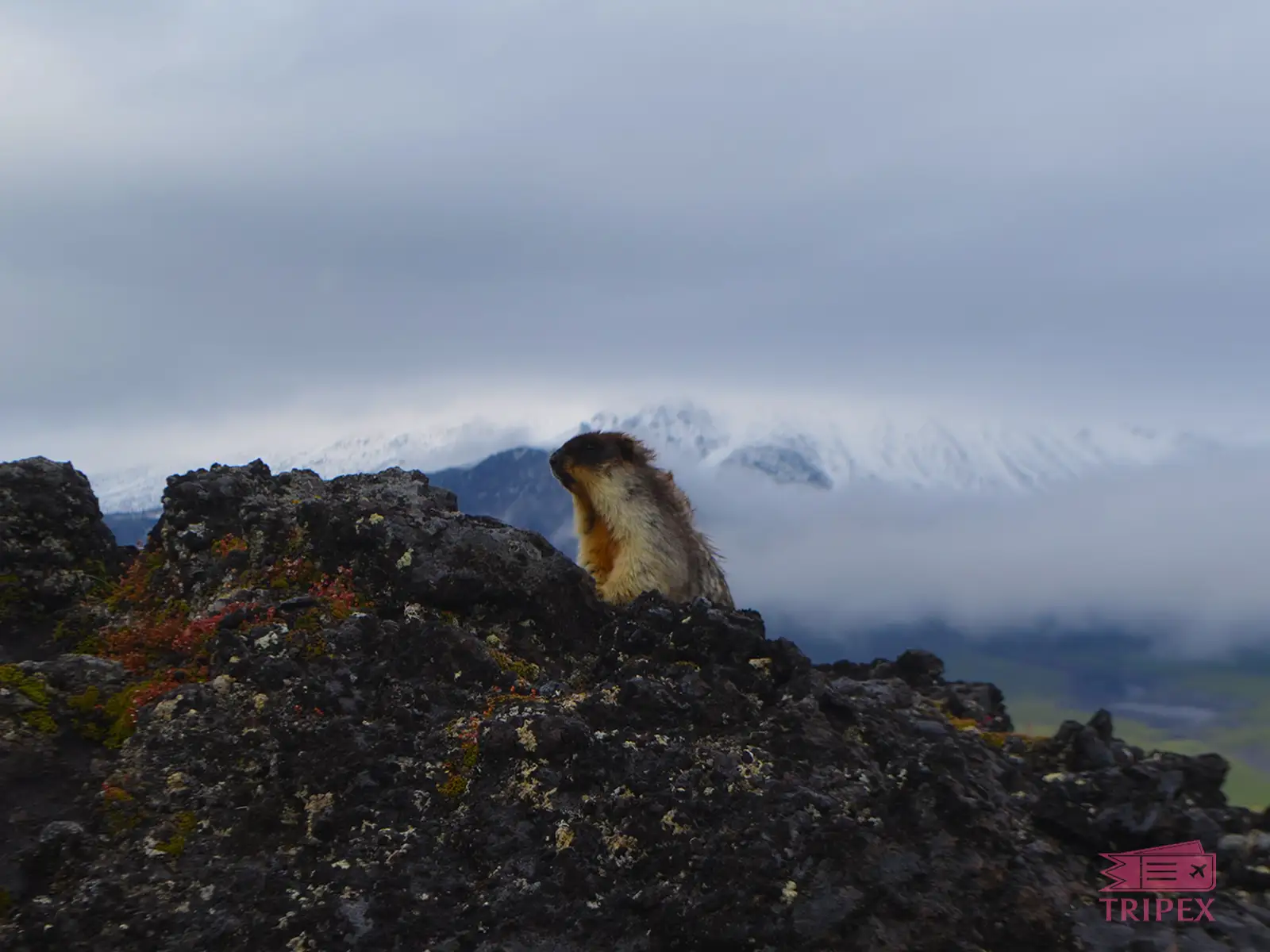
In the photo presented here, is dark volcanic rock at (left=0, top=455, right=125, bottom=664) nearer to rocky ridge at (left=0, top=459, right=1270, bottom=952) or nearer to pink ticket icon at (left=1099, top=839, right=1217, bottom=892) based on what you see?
rocky ridge at (left=0, top=459, right=1270, bottom=952)

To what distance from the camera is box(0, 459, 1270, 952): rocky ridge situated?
6.14m

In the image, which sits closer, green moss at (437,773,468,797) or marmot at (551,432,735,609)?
green moss at (437,773,468,797)

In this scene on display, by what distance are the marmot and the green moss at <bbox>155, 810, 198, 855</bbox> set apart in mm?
8026

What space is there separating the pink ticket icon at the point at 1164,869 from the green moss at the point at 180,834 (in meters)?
6.63

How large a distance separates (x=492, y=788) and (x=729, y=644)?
248 centimetres

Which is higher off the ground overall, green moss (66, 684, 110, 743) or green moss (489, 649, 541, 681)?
green moss (489, 649, 541, 681)

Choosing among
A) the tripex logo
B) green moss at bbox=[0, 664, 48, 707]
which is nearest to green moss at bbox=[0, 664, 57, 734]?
green moss at bbox=[0, 664, 48, 707]

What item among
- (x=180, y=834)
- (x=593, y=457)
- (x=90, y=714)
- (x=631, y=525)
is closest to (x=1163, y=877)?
(x=180, y=834)

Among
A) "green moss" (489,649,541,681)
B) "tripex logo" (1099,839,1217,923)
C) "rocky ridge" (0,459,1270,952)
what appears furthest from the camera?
"green moss" (489,649,541,681)

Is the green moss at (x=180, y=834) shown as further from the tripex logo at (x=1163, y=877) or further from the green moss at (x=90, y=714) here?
the tripex logo at (x=1163, y=877)

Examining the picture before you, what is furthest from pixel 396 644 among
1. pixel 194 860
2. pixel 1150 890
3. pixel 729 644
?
pixel 1150 890

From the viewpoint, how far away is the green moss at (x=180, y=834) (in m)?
6.26

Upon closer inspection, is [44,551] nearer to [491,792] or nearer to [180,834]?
[180,834]

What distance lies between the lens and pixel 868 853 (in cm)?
666
